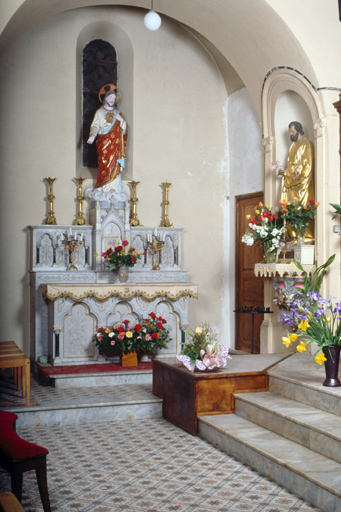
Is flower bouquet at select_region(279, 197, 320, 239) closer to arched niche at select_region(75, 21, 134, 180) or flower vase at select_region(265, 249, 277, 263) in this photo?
flower vase at select_region(265, 249, 277, 263)

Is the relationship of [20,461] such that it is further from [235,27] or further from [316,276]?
[235,27]

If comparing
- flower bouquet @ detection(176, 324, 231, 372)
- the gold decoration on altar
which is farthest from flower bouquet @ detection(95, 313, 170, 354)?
flower bouquet @ detection(176, 324, 231, 372)

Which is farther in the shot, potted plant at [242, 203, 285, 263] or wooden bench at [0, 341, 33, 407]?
potted plant at [242, 203, 285, 263]

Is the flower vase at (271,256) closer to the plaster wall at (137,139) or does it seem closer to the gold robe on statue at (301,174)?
the gold robe on statue at (301,174)

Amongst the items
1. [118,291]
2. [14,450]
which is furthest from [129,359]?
[14,450]

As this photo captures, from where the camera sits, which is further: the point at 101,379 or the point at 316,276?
the point at 101,379

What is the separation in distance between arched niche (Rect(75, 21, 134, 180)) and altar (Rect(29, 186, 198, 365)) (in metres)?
0.87

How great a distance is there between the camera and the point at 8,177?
9.20 m

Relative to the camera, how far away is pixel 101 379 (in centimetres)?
773

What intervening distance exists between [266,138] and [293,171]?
0.97 meters

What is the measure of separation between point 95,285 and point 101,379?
56.3 inches

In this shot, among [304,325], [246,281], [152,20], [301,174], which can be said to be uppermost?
[152,20]

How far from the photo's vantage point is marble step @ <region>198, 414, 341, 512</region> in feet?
14.0

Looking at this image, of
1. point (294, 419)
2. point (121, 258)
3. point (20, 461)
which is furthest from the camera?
point (121, 258)
